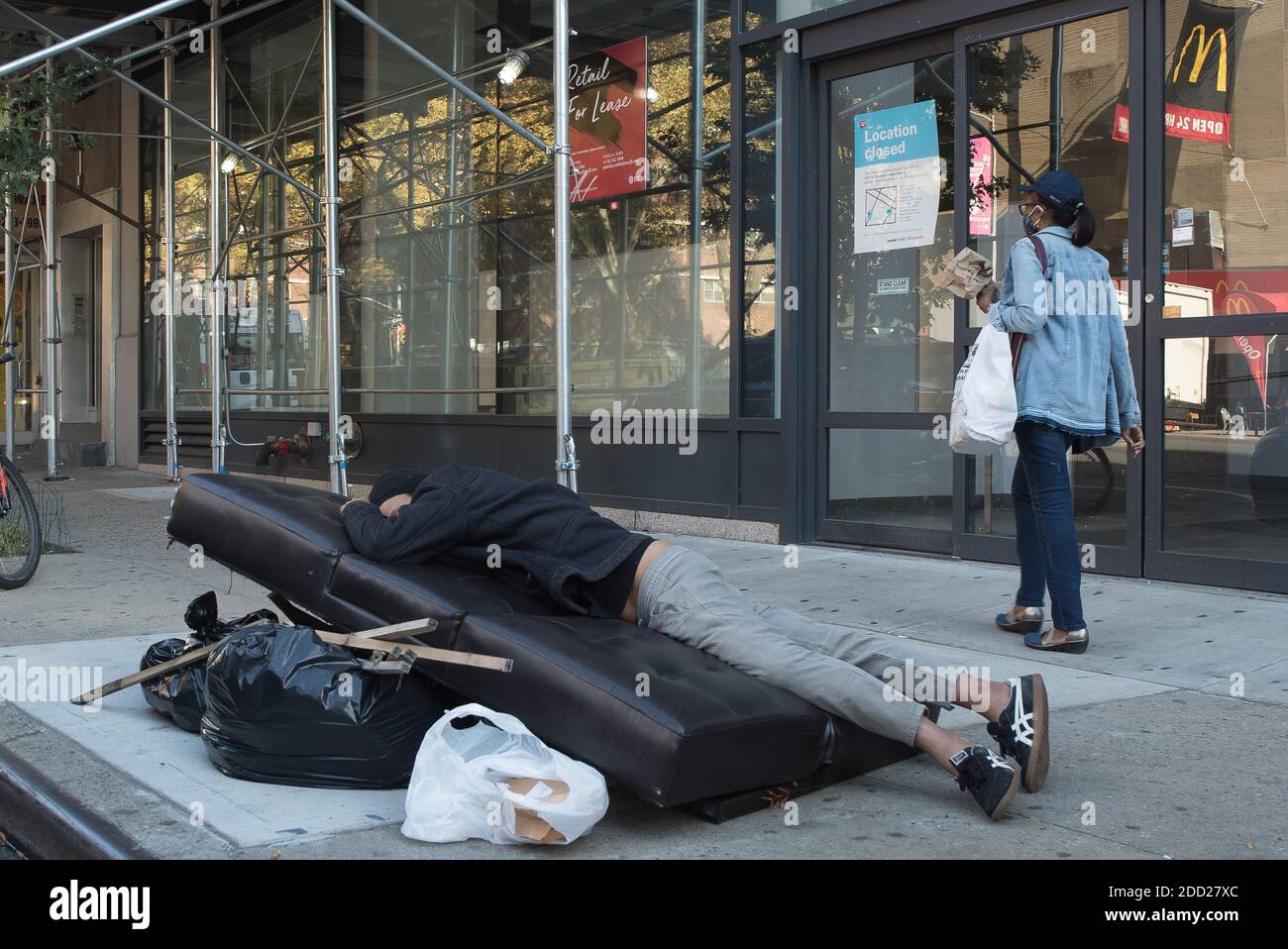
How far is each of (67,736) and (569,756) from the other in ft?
5.94

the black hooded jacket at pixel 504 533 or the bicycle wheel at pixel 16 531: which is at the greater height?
the black hooded jacket at pixel 504 533

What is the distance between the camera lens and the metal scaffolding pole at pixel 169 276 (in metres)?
14.9

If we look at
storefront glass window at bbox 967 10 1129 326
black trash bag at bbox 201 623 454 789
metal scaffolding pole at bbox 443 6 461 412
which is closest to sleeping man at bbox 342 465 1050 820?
black trash bag at bbox 201 623 454 789

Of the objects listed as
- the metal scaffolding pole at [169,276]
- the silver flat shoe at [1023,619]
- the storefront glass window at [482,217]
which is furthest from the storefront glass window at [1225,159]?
the metal scaffolding pole at [169,276]

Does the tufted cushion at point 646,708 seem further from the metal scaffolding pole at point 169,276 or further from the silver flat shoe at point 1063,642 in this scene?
the metal scaffolding pole at point 169,276

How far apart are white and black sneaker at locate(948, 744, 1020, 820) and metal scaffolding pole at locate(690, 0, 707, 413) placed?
5.73m

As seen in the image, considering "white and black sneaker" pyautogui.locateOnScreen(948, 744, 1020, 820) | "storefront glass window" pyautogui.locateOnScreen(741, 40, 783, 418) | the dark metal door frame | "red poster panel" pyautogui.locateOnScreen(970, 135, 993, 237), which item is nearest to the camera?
"white and black sneaker" pyautogui.locateOnScreen(948, 744, 1020, 820)

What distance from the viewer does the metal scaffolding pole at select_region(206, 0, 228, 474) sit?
13.0 m

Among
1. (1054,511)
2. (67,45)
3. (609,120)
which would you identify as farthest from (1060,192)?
(67,45)

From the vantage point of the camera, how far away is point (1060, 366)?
5223 millimetres

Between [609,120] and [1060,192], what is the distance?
195 inches

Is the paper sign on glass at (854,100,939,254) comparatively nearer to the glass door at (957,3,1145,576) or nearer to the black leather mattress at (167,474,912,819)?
the glass door at (957,3,1145,576)

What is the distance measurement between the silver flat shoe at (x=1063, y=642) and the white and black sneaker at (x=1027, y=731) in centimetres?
173
